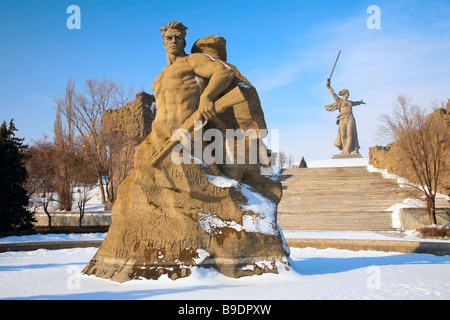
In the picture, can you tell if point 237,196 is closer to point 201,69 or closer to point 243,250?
point 243,250

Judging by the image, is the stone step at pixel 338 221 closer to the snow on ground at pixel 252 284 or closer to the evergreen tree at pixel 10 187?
the snow on ground at pixel 252 284

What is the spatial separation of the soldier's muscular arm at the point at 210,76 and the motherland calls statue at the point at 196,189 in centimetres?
2

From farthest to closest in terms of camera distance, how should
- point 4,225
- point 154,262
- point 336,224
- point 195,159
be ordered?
point 336,224, point 4,225, point 195,159, point 154,262

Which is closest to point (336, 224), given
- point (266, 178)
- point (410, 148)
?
point (410, 148)

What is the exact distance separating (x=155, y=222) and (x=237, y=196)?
124cm

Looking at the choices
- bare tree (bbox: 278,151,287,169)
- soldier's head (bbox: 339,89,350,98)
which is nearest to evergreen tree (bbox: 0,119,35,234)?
soldier's head (bbox: 339,89,350,98)

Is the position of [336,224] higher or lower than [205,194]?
lower

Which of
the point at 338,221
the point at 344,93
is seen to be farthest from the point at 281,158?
the point at 338,221

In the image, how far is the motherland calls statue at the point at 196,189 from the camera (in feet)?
17.4

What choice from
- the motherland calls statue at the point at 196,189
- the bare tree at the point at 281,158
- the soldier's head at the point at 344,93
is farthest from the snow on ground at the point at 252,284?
the bare tree at the point at 281,158

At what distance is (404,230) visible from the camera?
14.8m

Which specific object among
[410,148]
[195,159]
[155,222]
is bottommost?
[155,222]

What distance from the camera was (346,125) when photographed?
3447 centimetres
